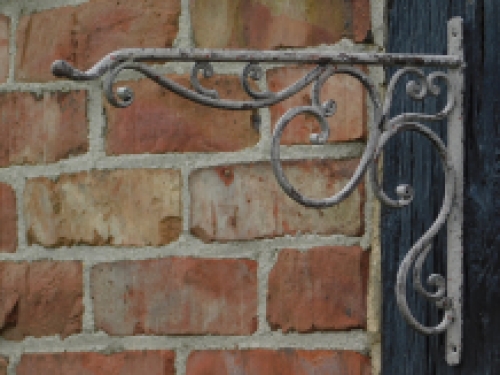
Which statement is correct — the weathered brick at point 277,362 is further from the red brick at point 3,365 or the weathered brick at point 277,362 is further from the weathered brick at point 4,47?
the weathered brick at point 4,47

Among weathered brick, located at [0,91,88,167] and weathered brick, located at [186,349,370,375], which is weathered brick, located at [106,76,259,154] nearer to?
weathered brick, located at [0,91,88,167]

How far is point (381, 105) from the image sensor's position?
2.76 feet

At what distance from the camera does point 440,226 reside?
90cm

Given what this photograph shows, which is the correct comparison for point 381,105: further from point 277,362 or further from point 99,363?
point 99,363

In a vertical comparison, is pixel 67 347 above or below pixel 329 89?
below

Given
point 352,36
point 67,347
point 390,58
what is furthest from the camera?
point 67,347

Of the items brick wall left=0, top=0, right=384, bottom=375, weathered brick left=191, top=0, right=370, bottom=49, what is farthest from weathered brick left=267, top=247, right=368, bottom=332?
weathered brick left=191, top=0, right=370, bottom=49

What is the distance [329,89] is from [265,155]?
4.0 inches

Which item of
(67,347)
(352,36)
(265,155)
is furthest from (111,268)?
(352,36)

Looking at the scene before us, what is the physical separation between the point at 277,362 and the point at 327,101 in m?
0.33

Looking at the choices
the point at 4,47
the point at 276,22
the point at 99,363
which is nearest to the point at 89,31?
the point at 4,47

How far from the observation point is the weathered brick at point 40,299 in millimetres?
1119

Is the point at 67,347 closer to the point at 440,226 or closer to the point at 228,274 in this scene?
the point at 228,274

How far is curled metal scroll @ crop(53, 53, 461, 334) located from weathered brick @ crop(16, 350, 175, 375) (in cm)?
31
